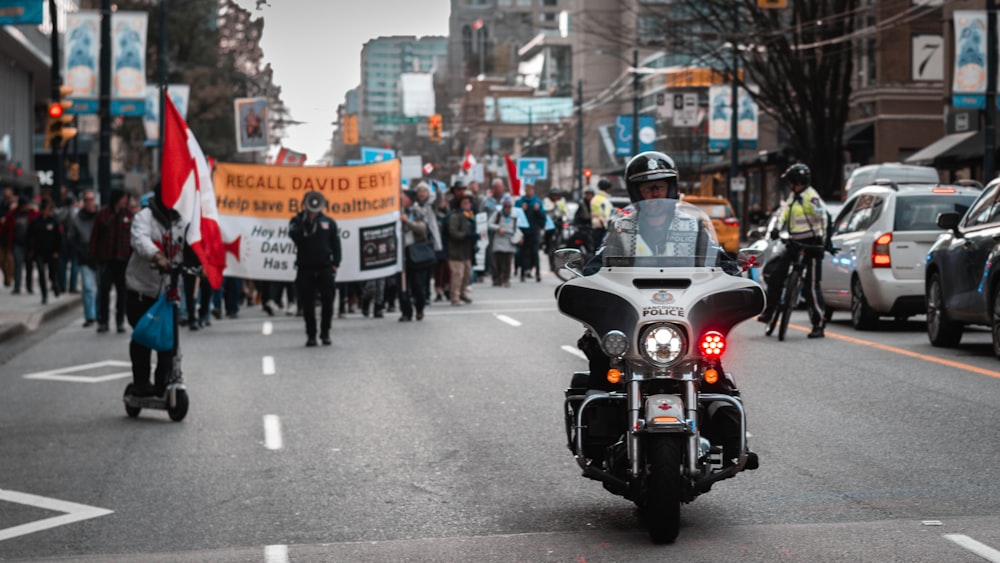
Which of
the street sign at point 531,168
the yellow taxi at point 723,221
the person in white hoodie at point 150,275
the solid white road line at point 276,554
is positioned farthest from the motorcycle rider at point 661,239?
the street sign at point 531,168

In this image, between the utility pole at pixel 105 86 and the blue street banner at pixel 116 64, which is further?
the blue street banner at pixel 116 64

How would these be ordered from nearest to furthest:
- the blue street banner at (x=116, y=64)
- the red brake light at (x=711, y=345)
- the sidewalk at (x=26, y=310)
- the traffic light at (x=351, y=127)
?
the red brake light at (x=711, y=345), the sidewalk at (x=26, y=310), the blue street banner at (x=116, y=64), the traffic light at (x=351, y=127)

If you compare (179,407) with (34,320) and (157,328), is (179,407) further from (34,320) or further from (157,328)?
(34,320)

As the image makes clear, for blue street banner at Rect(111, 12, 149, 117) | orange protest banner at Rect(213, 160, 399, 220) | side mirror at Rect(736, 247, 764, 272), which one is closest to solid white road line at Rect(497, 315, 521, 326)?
orange protest banner at Rect(213, 160, 399, 220)

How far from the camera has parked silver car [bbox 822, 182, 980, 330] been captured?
18938mm

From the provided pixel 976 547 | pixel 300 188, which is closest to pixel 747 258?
pixel 976 547

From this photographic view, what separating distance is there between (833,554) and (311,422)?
20.1 ft

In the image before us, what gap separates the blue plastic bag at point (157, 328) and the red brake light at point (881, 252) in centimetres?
957

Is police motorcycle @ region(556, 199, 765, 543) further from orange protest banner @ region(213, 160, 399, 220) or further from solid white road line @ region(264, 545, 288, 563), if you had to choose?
orange protest banner @ region(213, 160, 399, 220)

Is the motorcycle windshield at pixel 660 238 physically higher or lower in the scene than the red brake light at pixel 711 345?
higher

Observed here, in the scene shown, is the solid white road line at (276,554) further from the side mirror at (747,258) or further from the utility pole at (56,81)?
the utility pole at (56,81)

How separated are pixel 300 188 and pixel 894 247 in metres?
9.58

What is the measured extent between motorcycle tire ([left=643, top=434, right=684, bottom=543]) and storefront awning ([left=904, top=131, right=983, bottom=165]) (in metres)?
36.4

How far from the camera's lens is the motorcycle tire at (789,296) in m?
17.8
